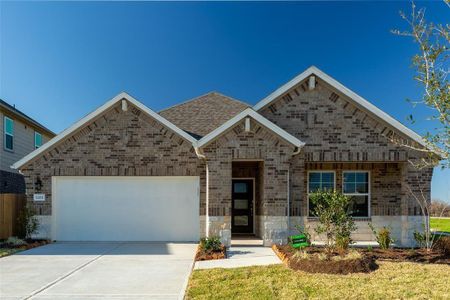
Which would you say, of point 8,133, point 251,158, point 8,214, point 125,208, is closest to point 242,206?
point 251,158

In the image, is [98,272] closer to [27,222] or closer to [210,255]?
[210,255]

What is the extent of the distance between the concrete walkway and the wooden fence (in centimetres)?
781

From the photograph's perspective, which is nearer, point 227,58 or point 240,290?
point 240,290

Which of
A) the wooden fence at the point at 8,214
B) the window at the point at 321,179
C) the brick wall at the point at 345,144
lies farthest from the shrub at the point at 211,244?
the wooden fence at the point at 8,214

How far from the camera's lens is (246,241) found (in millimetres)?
11820

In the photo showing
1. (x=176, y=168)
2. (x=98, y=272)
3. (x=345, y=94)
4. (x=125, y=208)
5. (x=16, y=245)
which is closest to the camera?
(x=98, y=272)

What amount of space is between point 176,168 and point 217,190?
2.26 m

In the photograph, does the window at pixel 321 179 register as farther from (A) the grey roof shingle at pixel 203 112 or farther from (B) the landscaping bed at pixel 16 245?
(B) the landscaping bed at pixel 16 245

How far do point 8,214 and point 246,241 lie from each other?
854cm

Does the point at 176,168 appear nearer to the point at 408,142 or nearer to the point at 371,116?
the point at 371,116

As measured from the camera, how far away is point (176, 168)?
1226 centimetres

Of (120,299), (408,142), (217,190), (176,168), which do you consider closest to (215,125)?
(176,168)

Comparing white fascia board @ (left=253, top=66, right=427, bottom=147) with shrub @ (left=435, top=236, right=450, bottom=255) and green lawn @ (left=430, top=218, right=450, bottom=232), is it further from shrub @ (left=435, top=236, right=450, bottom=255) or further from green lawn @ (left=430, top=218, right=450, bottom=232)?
green lawn @ (left=430, top=218, right=450, bottom=232)

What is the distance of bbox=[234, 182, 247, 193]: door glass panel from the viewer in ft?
44.8
